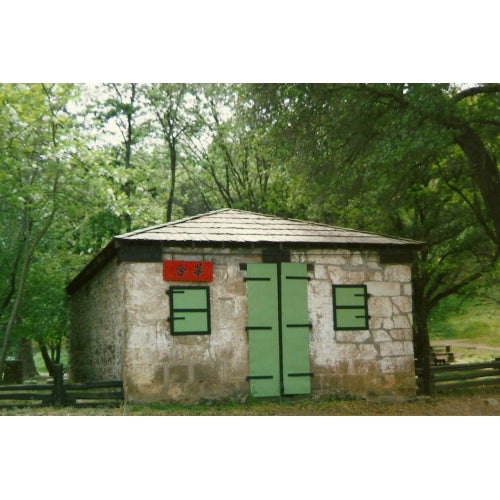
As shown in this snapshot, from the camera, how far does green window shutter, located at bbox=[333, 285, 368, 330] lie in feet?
22.9

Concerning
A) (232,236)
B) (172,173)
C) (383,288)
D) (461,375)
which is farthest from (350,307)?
(172,173)

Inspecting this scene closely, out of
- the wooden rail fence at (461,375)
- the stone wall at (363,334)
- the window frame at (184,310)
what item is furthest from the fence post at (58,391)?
the wooden rail fence at (461,375)

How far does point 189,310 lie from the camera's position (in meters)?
6.59

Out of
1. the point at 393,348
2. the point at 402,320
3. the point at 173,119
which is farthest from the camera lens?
the point at 173,119

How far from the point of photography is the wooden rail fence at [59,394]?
6004 mm

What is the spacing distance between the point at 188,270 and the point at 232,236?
A: 660 millimetres

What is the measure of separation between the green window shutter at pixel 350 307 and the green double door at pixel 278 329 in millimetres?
382

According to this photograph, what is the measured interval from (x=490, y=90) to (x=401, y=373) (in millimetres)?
3379

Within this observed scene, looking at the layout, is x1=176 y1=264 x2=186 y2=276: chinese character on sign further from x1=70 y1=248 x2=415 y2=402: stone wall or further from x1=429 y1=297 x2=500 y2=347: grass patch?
x1=429 y1=297 x2=500 y2=347: grass patch

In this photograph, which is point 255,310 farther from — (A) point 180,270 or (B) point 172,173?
(B) point 172,173

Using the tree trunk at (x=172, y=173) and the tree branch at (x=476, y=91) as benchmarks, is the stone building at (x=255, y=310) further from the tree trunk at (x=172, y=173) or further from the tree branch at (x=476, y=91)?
the tree trunk at (x=172, y=173)

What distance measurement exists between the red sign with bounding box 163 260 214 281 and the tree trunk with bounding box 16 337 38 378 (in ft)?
8.12

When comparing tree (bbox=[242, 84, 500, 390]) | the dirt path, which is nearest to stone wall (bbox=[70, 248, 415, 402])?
the dirt path

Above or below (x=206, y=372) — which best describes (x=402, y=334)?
above
